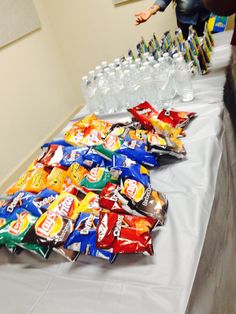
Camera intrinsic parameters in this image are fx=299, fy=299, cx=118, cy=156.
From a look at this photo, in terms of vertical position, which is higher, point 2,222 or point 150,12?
point 150,12

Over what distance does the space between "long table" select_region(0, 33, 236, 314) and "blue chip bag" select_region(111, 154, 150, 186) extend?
7 cm

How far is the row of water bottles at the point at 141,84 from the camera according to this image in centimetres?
147

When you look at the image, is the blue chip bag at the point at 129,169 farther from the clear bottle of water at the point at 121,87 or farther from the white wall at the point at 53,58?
the white wall at the point at 53,58

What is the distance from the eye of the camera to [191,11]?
2.32m

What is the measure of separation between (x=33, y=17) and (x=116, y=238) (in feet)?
9.51

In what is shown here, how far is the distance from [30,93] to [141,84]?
1760 mm

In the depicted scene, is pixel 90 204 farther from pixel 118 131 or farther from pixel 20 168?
pixel 20 168

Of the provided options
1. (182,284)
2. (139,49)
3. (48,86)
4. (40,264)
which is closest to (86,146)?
(40,264)

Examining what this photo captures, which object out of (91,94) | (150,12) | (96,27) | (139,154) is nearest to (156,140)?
(139,154)

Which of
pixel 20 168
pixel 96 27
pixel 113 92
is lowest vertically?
pixel 20 168

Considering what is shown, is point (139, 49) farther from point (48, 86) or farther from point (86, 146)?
point (48, 86)

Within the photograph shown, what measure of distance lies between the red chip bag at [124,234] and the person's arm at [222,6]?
3.54ft

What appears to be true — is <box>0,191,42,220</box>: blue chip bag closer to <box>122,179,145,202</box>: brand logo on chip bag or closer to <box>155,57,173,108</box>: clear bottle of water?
<box>122,179,145,202</box>: brand logo on chip bag

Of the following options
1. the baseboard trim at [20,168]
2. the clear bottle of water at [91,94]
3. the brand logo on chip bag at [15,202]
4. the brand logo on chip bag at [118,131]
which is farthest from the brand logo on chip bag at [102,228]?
the baseboard trim at [20,168]
